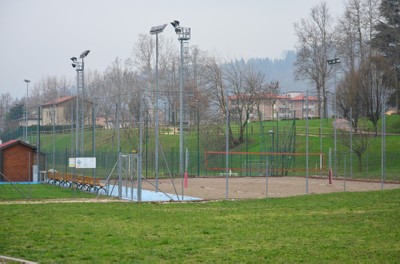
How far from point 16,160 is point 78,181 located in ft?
35.6

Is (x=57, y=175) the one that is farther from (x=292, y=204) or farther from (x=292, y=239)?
(x=292, y=239)

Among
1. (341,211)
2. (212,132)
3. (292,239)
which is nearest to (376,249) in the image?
(292,239)

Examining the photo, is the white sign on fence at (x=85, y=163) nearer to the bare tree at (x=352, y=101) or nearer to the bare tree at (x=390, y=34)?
the bare tree at (x=352, y=101)

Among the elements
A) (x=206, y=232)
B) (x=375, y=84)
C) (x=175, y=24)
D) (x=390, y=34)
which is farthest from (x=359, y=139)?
(x=206, y=232)

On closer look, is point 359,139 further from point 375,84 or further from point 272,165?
point 272,165

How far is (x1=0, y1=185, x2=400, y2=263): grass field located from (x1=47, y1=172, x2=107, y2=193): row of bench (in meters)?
10.1

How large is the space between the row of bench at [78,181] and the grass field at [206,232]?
10.1 meters

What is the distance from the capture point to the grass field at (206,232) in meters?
11.9

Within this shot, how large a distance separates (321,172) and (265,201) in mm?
23453

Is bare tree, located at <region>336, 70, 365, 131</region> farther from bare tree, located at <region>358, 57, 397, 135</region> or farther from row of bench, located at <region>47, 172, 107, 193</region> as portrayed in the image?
row of bench, located at <region>47, 172, 107, 193</region>

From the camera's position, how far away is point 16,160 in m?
44.9

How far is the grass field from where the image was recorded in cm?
1188

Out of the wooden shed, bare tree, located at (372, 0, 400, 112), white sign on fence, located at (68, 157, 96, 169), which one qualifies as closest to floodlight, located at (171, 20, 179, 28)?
white sign on fence, located at (68, 157, 96, 169)

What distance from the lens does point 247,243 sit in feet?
43.8
